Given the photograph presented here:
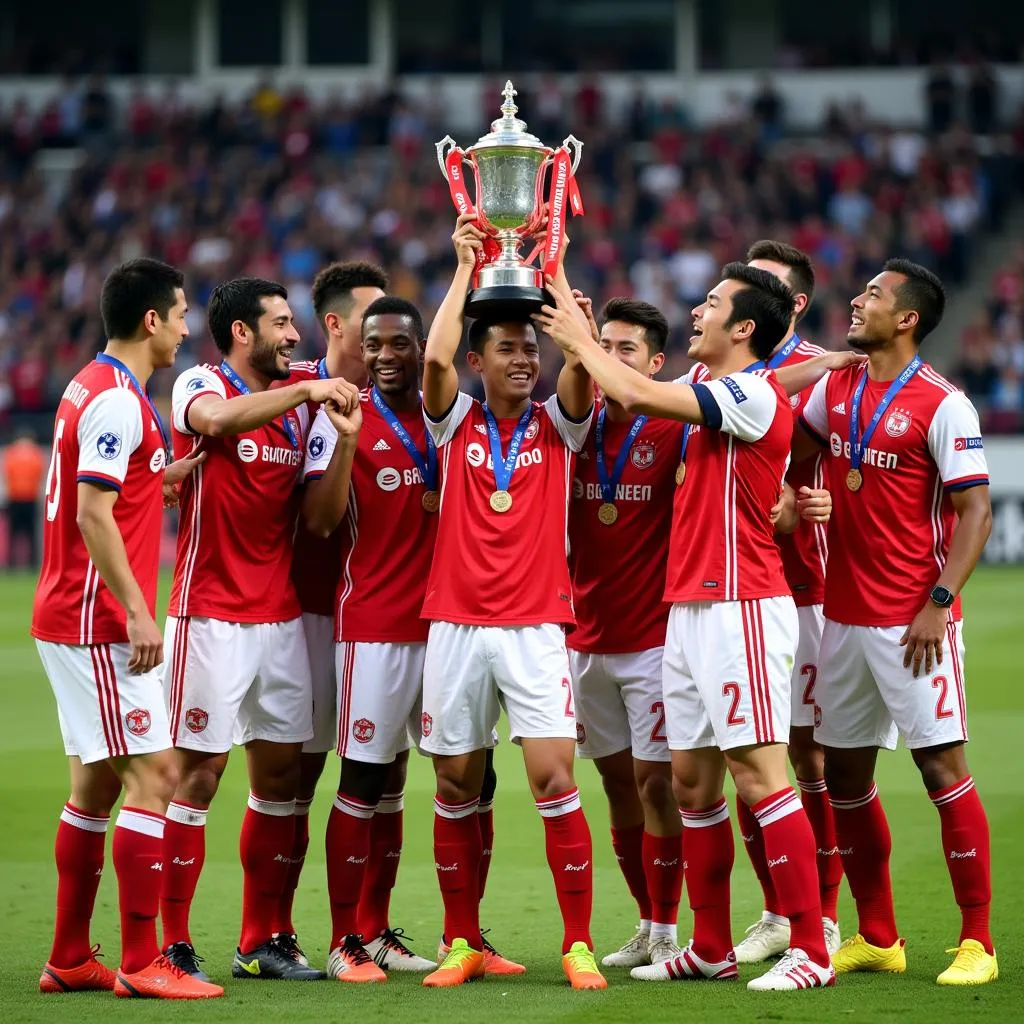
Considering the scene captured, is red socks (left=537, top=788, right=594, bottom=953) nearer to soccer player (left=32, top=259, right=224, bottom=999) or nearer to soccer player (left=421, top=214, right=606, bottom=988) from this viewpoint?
soccer player (left=421, top=214, right=606, bottom=988)

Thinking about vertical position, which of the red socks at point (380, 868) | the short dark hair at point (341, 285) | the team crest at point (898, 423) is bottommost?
the red socks at point (380, 868)

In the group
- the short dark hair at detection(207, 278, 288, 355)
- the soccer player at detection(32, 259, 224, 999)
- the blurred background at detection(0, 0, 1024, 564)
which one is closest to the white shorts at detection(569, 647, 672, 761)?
the soccer player at detection(32, 259, 224, 999)

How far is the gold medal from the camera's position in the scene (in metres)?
6.01

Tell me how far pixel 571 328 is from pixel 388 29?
2544 cm

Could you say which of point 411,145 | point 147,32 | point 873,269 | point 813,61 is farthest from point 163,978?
point 147,32

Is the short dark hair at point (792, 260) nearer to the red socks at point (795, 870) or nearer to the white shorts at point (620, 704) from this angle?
the white shorts at point (620, 704)

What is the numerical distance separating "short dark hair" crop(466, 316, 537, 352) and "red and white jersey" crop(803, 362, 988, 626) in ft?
4.34

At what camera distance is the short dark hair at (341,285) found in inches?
268

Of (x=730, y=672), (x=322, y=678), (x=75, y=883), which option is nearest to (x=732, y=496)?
(x=730, y=672)

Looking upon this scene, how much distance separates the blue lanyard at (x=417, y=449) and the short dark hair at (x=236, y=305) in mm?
586

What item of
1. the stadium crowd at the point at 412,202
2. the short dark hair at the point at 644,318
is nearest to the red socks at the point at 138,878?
the short dark hair at the point at 644,318

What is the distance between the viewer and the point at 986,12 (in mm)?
28766

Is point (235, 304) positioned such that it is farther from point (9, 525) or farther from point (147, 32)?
point (147, 32)

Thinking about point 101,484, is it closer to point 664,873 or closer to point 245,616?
point 245,616
